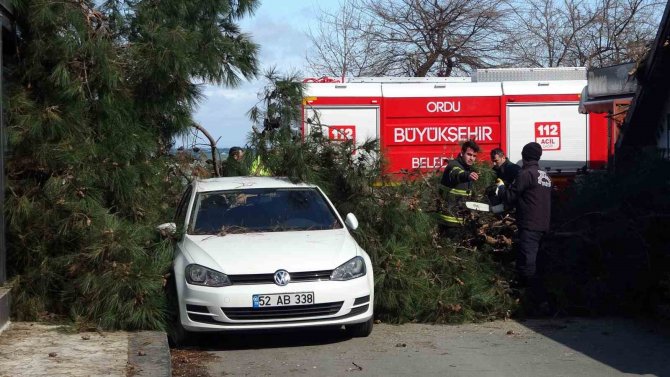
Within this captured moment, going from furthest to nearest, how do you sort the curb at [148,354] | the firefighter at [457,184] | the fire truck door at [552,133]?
1. the fire truck door at [552,133]
2. the firefighter at [457,184]
3. the curb at [148,354]

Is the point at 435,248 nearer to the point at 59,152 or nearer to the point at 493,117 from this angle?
the point at 59,152

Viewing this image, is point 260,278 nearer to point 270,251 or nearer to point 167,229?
point 270,251

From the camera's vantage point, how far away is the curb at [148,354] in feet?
24.2

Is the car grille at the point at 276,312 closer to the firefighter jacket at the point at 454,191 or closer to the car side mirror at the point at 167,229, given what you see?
the car side mirror at the point at 167,229

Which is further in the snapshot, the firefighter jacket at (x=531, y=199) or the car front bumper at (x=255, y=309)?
the firefighter jacket at (x=531, y=199)

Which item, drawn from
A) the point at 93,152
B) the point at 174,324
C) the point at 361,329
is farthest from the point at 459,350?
the point at 93,152

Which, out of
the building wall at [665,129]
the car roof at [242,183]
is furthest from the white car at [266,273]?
the building wall at [665,129]

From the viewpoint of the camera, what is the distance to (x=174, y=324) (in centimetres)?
919

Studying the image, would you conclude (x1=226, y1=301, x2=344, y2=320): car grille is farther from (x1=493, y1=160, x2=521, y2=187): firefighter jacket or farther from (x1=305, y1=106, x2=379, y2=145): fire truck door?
(x1=305, y1=106, x2=379, y2=145): fire truck door

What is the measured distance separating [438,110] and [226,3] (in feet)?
25.8

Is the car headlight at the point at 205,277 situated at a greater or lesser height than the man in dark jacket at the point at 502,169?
lesser

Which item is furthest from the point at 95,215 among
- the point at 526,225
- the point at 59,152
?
the point at 526,225

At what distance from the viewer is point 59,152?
31.4 ft

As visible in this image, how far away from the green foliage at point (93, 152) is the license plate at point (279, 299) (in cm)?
109
